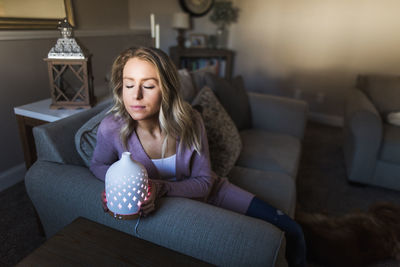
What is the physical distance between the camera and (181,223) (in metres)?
0.79

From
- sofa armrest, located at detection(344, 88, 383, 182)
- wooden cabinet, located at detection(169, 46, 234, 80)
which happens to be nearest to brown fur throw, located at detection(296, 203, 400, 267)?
sofa armrest, located at detection(344, 88, 383, 182)

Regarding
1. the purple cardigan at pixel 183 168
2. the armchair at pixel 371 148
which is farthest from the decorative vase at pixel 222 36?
the purple cardigan at pixel 183 168

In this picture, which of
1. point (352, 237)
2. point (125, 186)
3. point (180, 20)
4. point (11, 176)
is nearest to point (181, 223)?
point (125, 186)

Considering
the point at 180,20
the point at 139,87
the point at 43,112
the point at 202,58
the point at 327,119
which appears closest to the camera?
the point at 139,87

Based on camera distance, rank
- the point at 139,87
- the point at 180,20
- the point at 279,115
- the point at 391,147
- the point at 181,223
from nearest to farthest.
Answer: the point at 181,223 → the point at 139,87 → the point at 391,147 → the point at 279,115 → the point at 180,20

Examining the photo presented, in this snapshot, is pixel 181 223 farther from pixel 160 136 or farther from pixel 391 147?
pixel 391 147

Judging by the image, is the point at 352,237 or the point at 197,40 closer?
the point at 352,237

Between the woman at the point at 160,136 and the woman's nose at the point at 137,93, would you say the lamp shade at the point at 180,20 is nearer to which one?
the woman at the point at 160,136

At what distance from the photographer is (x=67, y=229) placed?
2.57 feet

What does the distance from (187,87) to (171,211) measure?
990 mm

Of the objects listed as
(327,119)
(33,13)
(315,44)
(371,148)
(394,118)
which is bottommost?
(327,119)

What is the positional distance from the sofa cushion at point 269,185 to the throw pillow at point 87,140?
2.33 ft

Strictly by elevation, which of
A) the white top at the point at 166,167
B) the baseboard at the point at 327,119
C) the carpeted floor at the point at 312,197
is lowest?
the carpeted floor at the point at 312,197

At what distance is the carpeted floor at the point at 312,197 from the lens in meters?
1.46
